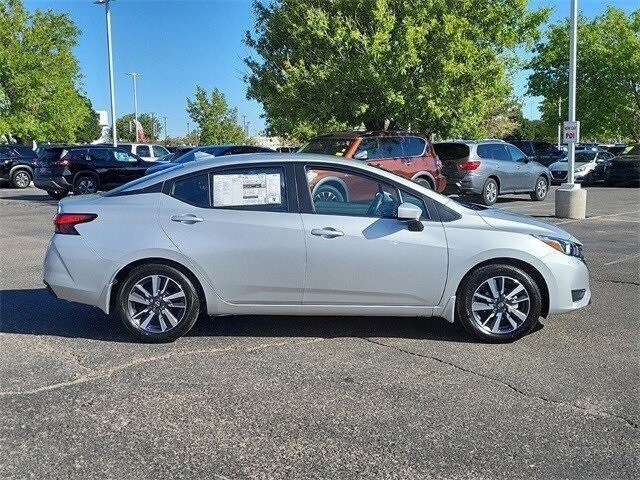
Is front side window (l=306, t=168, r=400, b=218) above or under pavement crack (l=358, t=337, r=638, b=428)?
above

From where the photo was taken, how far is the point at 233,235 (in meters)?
5.34

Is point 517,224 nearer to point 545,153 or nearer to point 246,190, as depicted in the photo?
point 246,190

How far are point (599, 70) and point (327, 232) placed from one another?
Answer: 34.5 meters

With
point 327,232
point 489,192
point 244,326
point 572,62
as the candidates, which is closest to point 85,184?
point 489,192

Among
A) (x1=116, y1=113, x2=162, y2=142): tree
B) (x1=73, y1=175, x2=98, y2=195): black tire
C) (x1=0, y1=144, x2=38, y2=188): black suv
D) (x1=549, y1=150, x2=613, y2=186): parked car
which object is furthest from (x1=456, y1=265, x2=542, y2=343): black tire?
(x1=116, y1=113, x2=162, y2=142): tree

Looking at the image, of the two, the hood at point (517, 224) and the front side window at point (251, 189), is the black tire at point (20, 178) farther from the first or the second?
the hood at point (517, 224)

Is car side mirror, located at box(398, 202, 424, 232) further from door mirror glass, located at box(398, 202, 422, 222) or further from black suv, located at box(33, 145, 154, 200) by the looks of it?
black suv, located at box(33, 145, 154, 200)

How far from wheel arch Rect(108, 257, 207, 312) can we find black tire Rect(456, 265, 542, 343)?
2084mm

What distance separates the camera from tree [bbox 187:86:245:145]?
58.1 meters

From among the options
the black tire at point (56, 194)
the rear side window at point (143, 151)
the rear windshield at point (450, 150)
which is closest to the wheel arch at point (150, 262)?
the rear windshield at point (450, 150)

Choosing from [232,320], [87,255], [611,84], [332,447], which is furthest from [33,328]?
[611,84]

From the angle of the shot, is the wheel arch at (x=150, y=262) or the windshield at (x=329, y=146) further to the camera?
the windshield at (x=329, y=146)

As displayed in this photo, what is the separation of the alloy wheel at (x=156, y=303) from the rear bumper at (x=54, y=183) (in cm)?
1447

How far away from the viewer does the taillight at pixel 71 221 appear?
544cm
